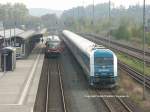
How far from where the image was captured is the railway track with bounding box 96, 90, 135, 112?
76.6 feet

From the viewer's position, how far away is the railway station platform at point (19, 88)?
78.4 feet

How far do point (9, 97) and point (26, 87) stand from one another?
13.5 feet

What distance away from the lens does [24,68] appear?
1741 inches

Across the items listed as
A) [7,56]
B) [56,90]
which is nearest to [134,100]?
[56,90]

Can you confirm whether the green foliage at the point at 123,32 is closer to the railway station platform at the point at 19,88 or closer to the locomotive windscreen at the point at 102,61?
the railway station platform at the point at 19,88

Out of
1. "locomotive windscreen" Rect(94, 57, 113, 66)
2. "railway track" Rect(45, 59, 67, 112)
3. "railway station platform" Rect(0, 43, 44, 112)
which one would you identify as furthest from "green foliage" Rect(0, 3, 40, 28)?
"locomotive windscreen" Rect(94, 57, 113, 66)

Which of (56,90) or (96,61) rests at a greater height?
(96,61)

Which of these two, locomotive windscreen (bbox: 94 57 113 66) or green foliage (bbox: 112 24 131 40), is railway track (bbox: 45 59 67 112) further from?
green foliage (bbox: 112 24 131 40)

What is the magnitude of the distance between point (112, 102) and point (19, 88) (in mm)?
7591

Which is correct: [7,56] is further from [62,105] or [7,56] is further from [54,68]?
[62,105]

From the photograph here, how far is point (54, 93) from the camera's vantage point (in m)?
29.4

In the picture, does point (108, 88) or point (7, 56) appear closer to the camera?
point (108, 88)

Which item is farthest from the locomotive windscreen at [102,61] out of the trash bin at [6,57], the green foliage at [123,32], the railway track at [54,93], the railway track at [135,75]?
the green foliage at [123,32]

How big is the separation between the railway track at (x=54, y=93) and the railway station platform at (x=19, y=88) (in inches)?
32.0
